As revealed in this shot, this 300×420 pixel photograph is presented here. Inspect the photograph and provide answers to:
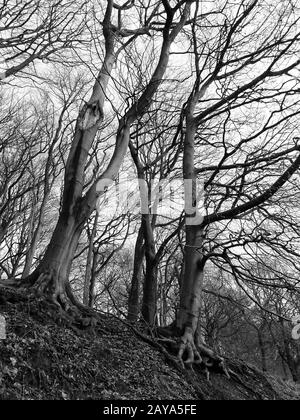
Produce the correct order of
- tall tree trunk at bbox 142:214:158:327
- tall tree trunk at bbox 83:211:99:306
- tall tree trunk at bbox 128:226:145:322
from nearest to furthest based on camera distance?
tall tree trunk at bbox 142:214:158:327, tall tree trunk at bbox 128:226:145:322, tall tree trunk at bbox 83:211:99:306

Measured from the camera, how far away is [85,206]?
468cm

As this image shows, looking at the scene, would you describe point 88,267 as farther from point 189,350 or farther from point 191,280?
point 189,350

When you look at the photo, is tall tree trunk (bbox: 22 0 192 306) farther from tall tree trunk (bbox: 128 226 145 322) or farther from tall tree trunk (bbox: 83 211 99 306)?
tall tree trunk (bbox: 83 211 99 306)

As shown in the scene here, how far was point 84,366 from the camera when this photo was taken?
320 centimetres

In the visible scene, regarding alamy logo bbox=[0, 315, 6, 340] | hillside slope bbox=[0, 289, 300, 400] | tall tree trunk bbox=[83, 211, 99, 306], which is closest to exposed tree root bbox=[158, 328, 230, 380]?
hillside slope bbox=[0, 289, 300, 400]

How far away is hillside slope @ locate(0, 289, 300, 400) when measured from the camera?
2.74 meters

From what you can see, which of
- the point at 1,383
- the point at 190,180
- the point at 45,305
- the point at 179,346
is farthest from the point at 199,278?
the point at 1,383

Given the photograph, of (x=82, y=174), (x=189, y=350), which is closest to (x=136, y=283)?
(x=189, y=350)

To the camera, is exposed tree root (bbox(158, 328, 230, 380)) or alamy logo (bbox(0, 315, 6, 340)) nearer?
alamy logo (bbox(0, 315, 6, 340))

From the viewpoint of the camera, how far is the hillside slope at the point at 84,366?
8.98 feet

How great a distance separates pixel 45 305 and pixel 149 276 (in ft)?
9.84

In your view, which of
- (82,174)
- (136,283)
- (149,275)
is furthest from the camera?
(136,283)

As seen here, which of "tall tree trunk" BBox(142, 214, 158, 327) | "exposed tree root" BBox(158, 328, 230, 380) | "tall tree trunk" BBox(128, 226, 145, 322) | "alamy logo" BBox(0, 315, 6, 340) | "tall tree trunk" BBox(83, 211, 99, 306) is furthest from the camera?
"tall tree trunk" BBox(83, 211, 99, 306)
